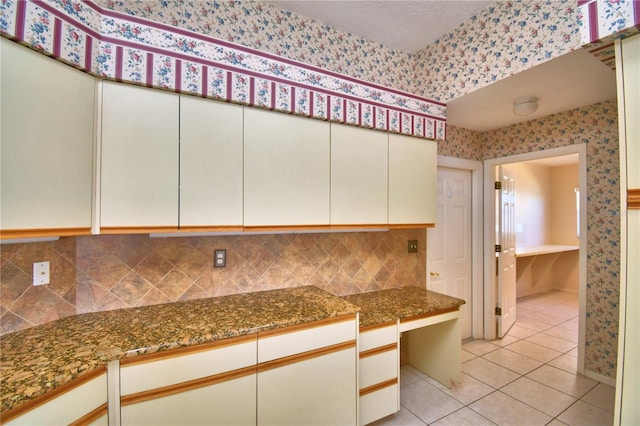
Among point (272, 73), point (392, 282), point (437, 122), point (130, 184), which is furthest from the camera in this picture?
point (392, 282)

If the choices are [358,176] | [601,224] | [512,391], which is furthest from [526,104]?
[512,391]

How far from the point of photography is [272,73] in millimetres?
1788

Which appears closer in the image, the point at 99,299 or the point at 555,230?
the point at 99,299

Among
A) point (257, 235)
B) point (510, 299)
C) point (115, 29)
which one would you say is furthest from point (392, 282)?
point (115, 29)

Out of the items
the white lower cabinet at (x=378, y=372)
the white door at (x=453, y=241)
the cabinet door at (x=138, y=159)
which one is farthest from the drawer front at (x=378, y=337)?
the cabinet door at (x=138, y=159)

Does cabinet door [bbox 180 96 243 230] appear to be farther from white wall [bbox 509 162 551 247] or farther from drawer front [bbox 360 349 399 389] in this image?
white wall [bbox 509 162 551 247]

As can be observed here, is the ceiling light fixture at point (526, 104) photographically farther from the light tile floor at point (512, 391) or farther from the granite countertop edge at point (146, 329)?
the light tile floor at point (512, 391)

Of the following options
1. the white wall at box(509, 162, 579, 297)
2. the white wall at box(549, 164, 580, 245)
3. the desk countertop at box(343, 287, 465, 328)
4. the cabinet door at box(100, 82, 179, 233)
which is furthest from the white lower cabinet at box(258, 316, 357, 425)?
the white wall at box(549, 164, 580, 245)

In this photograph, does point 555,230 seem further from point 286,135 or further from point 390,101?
point 286,135

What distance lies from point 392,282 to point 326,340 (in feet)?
3.83

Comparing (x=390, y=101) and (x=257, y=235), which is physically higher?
(x=390, y=101)

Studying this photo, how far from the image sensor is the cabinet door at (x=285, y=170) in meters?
1.76

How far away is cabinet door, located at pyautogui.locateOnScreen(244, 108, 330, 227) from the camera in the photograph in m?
1.76

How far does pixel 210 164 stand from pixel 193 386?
113cm
